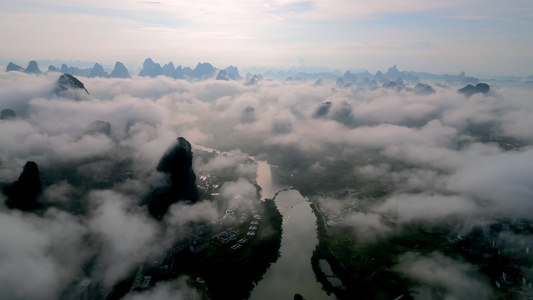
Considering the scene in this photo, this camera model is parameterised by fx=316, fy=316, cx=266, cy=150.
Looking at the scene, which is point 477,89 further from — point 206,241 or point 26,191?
point 26,191

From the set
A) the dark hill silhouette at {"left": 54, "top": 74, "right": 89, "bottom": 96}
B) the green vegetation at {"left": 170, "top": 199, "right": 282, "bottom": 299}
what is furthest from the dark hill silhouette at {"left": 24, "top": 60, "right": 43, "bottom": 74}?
the green vegetation at {"left": 170, "top": 199, "right": 282, "bottom": 299}

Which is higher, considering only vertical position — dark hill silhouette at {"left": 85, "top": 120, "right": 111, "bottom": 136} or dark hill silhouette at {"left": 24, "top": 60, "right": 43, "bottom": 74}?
dark hill silhouette at {"left": 24, "top": 60, "right": 43, "bottom": 74}

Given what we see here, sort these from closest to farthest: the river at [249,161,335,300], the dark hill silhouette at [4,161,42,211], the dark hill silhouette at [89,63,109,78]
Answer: the river at [249,161,335,300] → the dark hill silhouette at [4,161,42,211] → the dark hill silhouette at [89,63,109,78]

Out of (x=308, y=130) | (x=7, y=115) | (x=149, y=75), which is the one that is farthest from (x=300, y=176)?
(x=149, y=75)

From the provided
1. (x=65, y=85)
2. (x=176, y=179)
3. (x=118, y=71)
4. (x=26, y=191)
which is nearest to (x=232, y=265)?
(x=176, y=179)

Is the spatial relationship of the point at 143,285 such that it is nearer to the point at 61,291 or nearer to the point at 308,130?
the point at 61,291

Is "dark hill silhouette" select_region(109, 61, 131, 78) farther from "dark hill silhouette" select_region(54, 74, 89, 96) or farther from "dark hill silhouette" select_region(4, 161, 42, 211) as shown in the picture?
"dark hill silhouette" select_region(4, 161, 42, 211)

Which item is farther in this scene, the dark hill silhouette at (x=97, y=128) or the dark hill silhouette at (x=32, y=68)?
the dark hill silhouette at (x=32, y=68)

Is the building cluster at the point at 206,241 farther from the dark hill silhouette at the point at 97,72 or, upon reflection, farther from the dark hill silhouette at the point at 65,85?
the dark hill silhouette at the point at 97,72

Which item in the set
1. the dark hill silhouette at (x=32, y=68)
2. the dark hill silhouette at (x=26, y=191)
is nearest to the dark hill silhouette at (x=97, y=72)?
the dark hill silhouette at (x=32, y=68)
